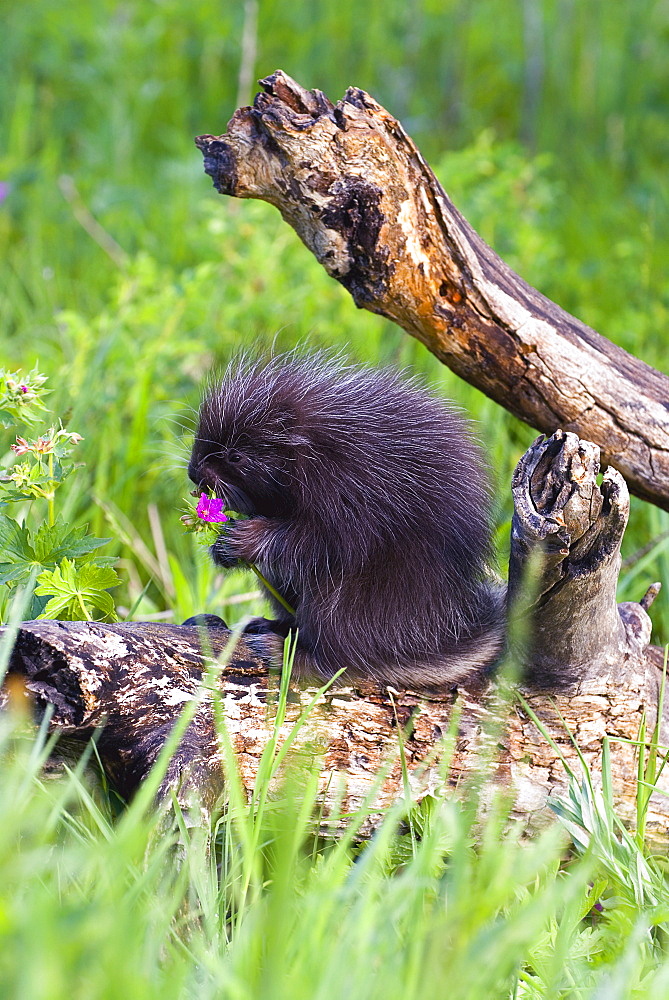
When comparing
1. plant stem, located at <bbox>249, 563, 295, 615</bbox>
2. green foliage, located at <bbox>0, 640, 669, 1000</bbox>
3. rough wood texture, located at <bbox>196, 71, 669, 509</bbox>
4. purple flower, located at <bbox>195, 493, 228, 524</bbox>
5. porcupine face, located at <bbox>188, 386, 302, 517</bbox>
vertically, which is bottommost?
green foliage, located at <bbox>0, 640, 669, 1000</bbox>

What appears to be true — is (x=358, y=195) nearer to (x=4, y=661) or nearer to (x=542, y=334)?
(x=542, y=334)

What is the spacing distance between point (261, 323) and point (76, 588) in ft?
8.34

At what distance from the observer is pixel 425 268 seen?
214 centimetres

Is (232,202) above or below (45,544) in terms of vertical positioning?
above

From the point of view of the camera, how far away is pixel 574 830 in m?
1.99

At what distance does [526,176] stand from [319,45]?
272 cm

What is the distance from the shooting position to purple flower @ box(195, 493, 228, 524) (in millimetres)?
2240

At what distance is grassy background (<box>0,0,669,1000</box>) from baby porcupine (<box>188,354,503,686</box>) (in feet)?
0.70

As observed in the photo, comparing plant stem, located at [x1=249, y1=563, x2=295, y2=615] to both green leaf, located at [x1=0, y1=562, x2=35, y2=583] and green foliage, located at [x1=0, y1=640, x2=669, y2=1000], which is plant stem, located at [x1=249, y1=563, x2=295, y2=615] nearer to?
green foliage, located at [x1=0, y1=640, x2=669, y2=1000]

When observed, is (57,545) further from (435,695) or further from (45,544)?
(435,695)

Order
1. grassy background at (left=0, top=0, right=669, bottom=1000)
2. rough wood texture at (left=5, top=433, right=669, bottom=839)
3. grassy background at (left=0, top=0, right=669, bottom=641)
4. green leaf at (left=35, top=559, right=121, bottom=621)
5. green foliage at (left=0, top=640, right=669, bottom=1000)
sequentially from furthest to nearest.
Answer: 1. grassy background at (left=0, top=0, right=669, bottom=641)
2. green leaf at (left=35, top=559, right=121, bottom=621)
3. rough wood texture at (left=5, top=433, right=669, bottom=839)
4. grassy background at (left=0, top=0, right=669, bottom=1000)
5. green foliage at (left=0, top=640, right=669, bottom=1000)

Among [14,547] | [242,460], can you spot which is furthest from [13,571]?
[242,460]

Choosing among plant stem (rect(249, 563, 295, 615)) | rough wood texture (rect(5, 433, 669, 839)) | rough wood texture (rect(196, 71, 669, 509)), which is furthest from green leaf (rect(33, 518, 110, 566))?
rough wood texture (rect(196, 71, 669, 509))

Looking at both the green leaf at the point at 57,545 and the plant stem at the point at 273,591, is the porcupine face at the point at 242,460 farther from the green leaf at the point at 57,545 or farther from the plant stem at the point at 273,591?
the green leaf at the point at 57,545
